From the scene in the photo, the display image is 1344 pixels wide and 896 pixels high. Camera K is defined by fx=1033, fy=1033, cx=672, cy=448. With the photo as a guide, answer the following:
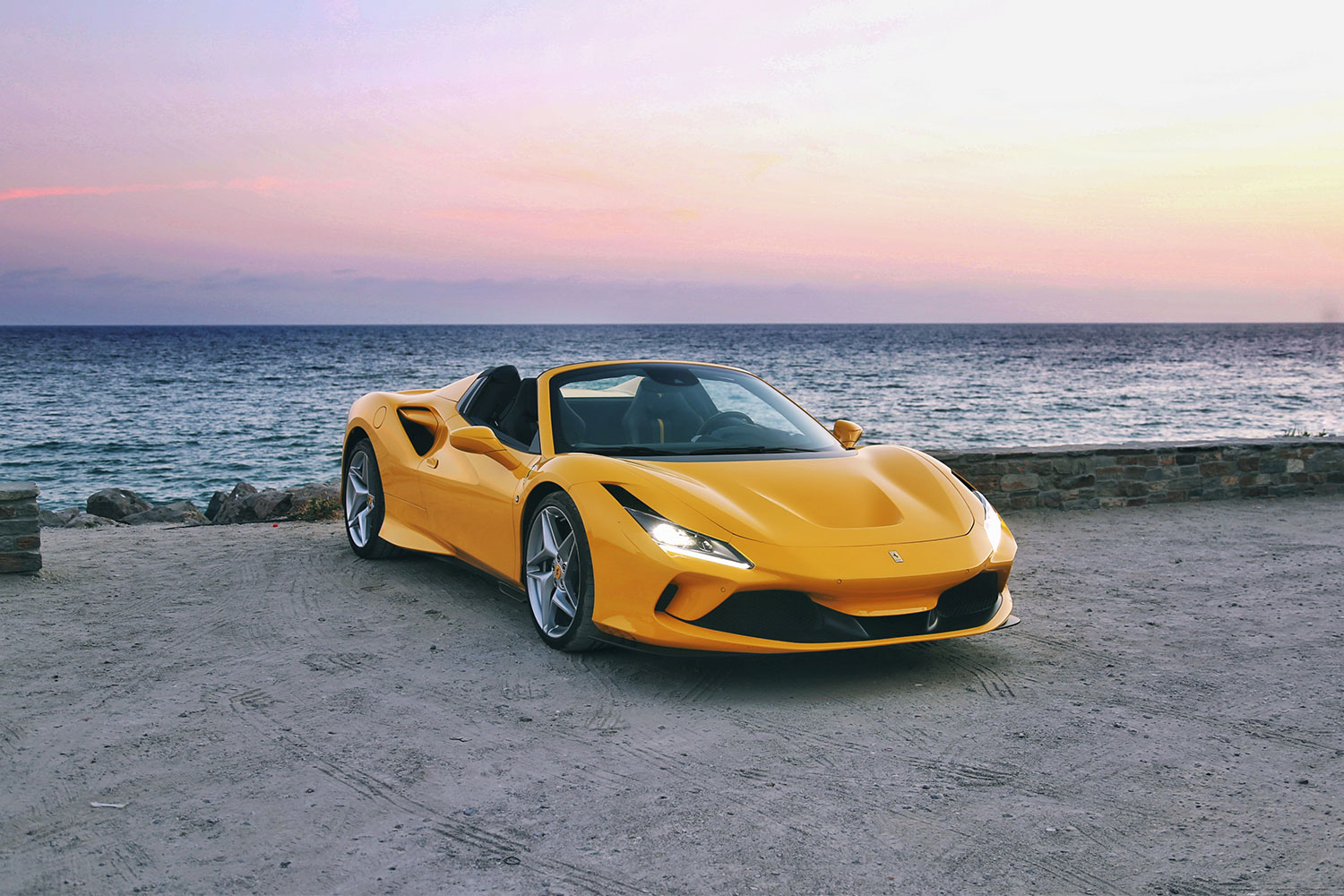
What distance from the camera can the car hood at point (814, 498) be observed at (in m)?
4.02

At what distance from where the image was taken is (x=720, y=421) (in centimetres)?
523

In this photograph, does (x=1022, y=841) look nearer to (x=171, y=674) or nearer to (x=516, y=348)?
(x=171, y=674)

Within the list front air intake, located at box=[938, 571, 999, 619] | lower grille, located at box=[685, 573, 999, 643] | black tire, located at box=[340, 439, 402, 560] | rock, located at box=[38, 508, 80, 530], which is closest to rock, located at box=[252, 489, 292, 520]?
rock, located at box=[38, 508, 80, 530]

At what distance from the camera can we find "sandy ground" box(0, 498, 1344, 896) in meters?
2.59

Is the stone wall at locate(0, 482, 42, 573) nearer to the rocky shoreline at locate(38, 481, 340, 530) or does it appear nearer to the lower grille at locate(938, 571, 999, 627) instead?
the rocky shoreline at locate(38, 481, 340, 530)

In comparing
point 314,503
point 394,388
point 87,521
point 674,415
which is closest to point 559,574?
point 674,415

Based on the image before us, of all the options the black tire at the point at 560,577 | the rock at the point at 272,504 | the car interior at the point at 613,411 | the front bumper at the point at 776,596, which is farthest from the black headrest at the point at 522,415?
the rock at the point at 272,504

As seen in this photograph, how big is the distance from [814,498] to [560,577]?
3.76 ft

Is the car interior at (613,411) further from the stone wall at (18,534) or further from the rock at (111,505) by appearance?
the rock at (111,505)

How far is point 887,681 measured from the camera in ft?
13.6

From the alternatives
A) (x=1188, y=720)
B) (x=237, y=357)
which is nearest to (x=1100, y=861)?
(x=1188, y=720)

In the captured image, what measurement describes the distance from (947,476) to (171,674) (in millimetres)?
3489

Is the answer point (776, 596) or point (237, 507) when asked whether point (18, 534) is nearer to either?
point (776, 596)

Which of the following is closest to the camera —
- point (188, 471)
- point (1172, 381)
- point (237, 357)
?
point (188, 471)
